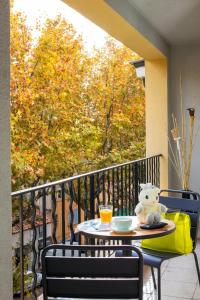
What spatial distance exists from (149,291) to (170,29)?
2.70 metres

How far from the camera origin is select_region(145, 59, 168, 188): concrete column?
4.98 metres

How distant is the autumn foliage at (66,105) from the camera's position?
9102 mm

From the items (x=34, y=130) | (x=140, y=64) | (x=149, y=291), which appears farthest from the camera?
(x=34, y=130)

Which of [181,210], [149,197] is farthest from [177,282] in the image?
[149,197]

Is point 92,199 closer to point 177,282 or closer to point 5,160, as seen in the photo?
point 177,282

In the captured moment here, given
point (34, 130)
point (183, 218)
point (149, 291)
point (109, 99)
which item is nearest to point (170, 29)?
point (183, 218)

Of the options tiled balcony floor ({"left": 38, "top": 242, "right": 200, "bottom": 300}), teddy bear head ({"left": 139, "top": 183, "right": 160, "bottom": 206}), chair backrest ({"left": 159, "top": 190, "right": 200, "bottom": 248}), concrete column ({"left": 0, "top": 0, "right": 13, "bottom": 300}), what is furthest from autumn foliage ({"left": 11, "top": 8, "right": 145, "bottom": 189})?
concrete column ({"left": 0, "top": 0, "right": 13, "bottom": 300})

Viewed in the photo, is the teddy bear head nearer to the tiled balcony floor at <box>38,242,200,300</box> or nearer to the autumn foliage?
the tiled balcony floor at <box>38,242,200,300</box>

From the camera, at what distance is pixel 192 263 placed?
373 centimetres

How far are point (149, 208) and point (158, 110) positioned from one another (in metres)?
2.74

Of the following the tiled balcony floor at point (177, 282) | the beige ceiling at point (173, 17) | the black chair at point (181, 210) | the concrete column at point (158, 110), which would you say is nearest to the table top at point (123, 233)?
the black chair at point (181, 210)

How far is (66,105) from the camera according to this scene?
10.6 meters

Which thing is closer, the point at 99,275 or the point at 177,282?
the point at 99,275

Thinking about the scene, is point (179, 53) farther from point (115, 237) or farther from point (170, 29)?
point (115, 237)
